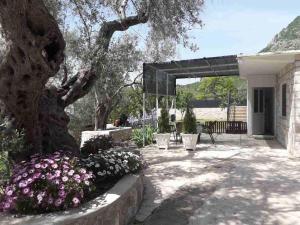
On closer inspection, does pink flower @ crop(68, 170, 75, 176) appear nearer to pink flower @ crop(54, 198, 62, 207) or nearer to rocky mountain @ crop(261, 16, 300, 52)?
pink flower @ crop(54, 198, 62, 207)

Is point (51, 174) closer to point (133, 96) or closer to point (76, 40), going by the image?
point (76, 40)

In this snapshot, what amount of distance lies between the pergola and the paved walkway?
10.4 feet

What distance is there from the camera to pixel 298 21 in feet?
284

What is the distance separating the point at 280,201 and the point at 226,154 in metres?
5.31

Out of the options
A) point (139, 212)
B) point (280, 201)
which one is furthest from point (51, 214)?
point (280, 201)

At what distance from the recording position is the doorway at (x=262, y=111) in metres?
17.6

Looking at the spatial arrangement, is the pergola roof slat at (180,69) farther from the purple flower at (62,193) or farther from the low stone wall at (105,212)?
the purple flower at (62,193)

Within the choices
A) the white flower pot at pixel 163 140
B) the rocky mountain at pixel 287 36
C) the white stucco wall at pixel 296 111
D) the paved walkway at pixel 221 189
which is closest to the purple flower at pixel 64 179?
the paved walkway at pixel 221 189

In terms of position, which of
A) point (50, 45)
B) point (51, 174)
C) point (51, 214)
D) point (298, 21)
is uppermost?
point (298, 21)

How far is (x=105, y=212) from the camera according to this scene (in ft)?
14.6

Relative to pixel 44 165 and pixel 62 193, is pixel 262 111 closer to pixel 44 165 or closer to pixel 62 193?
pixel 44 165

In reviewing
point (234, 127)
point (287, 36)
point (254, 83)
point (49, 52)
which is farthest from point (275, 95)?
point (287, 36)

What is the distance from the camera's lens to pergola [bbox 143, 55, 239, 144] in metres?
13.3

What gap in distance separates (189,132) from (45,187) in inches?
340
